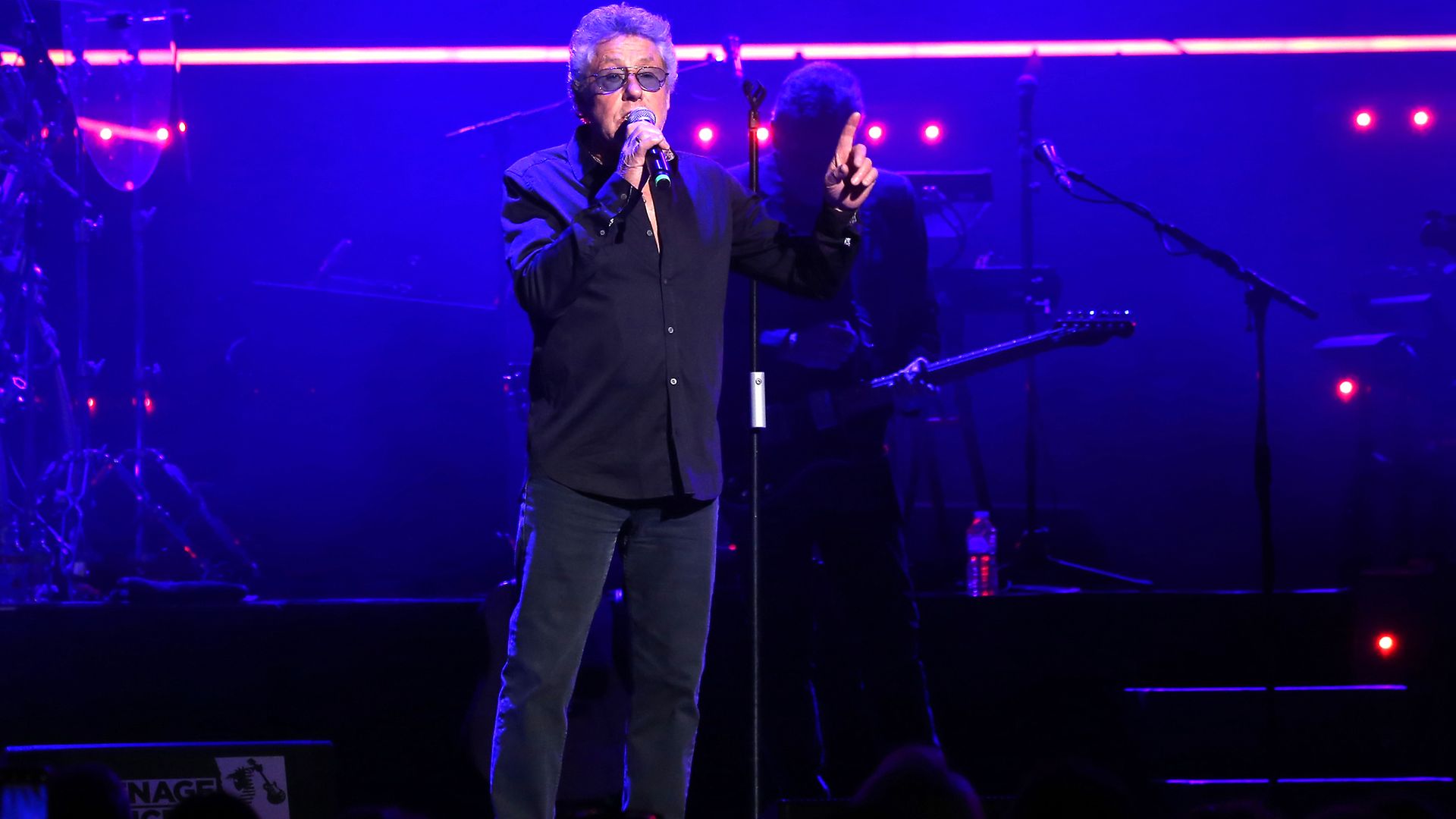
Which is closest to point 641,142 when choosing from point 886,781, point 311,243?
point 886,781

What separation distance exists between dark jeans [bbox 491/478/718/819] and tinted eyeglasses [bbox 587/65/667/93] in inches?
30.0

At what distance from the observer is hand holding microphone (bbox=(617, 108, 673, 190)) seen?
217 cm

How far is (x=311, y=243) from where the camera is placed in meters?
7.89

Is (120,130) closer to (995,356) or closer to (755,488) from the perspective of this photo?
(995,356)

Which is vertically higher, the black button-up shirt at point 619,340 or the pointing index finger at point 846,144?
the pointing index finger at point 846,144

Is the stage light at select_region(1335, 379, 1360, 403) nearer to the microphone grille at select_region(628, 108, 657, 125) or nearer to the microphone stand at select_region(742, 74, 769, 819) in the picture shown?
the microphone stand at select_region(742, 74, 769, 819)

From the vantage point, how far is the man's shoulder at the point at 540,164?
255cm

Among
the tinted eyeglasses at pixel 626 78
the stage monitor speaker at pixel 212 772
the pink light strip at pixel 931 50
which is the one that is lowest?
the stage monitor speaker at pixel 212 772

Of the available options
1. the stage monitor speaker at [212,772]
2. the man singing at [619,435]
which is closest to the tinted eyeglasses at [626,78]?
the man singing at [619,435]

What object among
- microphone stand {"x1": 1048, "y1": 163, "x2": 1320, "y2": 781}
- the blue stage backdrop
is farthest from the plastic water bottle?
the blue stage backdrop

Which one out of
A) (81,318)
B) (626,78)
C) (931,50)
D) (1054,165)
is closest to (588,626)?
(626,78)

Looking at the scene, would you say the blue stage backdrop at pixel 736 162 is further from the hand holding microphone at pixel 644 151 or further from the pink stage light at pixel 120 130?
the hand holding microphone at pixel 644 151

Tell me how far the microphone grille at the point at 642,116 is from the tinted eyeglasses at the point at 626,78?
17cm

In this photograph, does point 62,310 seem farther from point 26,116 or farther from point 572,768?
point 572,768
